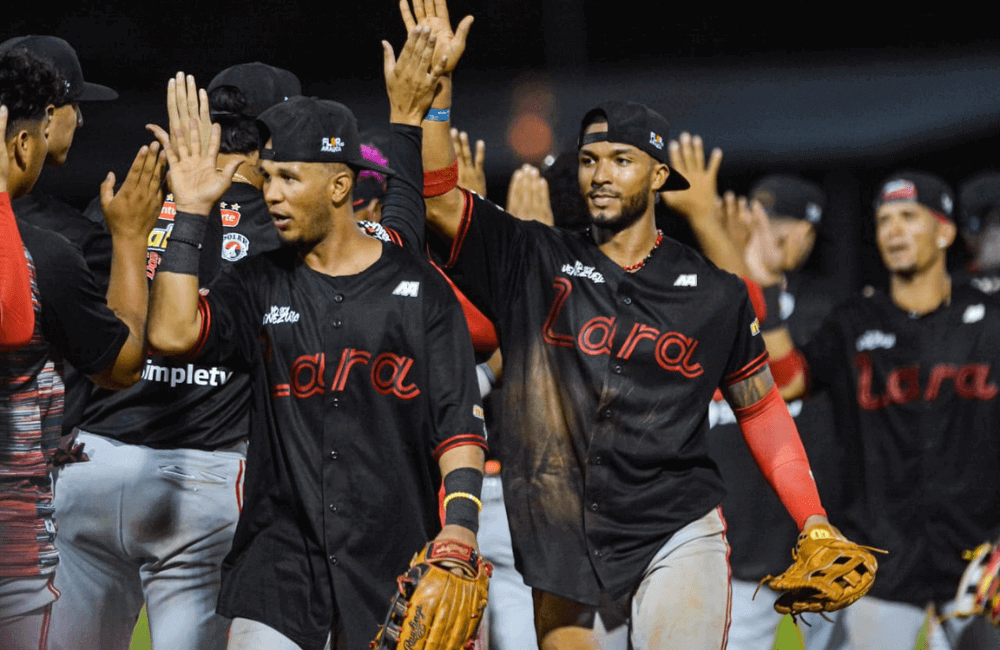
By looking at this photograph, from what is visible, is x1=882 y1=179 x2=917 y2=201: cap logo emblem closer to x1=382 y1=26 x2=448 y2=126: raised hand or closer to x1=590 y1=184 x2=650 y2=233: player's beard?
x1=590 y1=184 x2=650 y2=233: player's beard

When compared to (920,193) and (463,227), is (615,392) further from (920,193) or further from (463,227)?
(920,193)

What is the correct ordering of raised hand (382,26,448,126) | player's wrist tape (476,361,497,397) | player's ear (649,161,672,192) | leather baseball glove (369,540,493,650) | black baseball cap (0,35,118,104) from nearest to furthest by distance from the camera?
1. leather baseball glove (369,540,493,650)
2. black baseball cap (0,35,118,104)
3. raised hand (382,26,448,126)
4. player's ear (649,161,672,192)
5. player's wrist tape (476,361,497,397)

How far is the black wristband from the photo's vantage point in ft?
20.0

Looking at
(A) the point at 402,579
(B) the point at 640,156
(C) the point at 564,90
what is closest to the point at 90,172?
(C) the point at 564,90

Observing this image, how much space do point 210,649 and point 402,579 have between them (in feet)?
4.94

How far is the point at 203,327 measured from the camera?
12.4 feet

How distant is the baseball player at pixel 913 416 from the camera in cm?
Result: 641

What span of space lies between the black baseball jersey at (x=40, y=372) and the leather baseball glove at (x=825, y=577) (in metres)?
2.33

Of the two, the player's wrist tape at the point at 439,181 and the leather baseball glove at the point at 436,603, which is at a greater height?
the player's wrist tape at the point at 439,181

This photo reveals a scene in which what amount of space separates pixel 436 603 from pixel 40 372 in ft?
4.29

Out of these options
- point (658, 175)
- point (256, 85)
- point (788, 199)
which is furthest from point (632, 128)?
point (788, 199)

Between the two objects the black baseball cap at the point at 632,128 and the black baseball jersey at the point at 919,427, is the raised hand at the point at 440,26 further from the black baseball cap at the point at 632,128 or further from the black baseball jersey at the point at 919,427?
the black baseball jersey at the point at 919,427

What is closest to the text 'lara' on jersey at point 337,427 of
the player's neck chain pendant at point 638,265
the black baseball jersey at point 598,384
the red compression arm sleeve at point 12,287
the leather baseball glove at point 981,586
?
the red compression arm sleeve at point 12,287

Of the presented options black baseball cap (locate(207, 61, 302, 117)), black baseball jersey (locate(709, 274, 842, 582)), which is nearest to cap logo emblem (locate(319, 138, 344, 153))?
black baseball cap (locate(207, 61, 302, 117))
